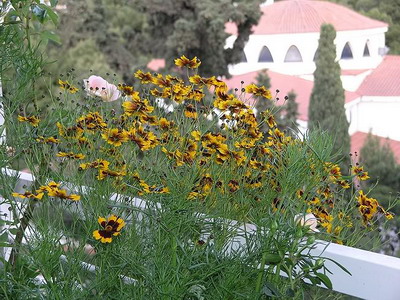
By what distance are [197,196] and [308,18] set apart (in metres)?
24.0

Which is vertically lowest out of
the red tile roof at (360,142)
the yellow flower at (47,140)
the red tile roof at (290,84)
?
the red tile roof at (360,142)

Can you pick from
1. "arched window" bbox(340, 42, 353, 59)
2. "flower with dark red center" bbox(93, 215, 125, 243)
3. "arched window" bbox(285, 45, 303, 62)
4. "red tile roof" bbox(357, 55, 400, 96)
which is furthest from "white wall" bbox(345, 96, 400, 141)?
"flower with dark red center" bbox(93, 215, 125, 243)

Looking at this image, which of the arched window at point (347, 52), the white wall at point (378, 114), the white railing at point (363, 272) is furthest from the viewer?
the arched window at point (347, 52)

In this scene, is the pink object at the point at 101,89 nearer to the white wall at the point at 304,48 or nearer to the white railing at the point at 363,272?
the white railing at the point at 363,272

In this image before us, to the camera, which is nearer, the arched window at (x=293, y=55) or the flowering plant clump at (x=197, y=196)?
the flowering plant clump at (x=197, y=196)

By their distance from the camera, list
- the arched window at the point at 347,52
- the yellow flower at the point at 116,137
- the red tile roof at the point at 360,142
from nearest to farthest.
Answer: the yellow flower at the point at 116,137 → the red tile roof at the point at 360,142 → the arched window at the point at 347,52

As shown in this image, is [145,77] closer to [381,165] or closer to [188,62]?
[188,62]

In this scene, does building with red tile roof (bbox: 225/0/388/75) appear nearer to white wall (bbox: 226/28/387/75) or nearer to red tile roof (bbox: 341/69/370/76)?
white wall (bbox: 226/28/387/75)

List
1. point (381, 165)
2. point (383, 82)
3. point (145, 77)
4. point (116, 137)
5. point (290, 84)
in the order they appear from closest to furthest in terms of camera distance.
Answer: point (116, 137)
point (145, 77)
point (381, 165)
point (290, 84)
point (383, 82)

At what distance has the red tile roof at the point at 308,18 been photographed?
2298cm

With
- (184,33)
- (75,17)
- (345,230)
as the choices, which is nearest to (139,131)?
(345,230)

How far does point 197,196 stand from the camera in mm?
815

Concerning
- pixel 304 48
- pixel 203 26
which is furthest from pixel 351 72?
pixel 203 26

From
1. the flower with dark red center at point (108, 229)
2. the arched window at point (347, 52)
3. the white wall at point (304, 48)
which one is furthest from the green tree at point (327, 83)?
the flower with dark red center at point (108, 229)
